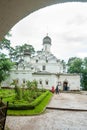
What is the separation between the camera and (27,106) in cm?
1352

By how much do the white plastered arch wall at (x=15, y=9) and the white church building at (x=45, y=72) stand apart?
35185 mm

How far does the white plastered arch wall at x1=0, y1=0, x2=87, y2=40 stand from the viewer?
3066 mm

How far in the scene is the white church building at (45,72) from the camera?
38719 mm

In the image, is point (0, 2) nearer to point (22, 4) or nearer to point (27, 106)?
point (22, 4)

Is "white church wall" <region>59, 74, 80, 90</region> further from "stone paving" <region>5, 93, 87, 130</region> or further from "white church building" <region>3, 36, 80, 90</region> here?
"stone paving" <region>5, 93, 87, 130</region>

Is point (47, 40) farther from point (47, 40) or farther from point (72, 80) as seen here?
point (72, 80)

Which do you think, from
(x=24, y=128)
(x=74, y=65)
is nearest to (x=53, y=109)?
(x=24, y=128)

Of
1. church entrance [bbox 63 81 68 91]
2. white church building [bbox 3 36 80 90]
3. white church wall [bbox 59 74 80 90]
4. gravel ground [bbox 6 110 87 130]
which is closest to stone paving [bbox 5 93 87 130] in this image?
gravel ground [bbox 6 110 87 130]

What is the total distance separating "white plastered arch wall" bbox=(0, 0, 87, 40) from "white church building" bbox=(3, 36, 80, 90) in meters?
35.2

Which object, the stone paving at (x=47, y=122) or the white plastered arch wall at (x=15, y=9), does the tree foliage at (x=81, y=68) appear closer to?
the stone paving at (x=47, y=122)

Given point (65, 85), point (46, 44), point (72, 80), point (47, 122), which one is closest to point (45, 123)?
point (47, 122)

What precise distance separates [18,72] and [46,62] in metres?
5.87

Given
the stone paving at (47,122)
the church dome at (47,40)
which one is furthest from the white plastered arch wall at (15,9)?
the church dome at (47,40)

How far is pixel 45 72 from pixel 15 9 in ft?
119
